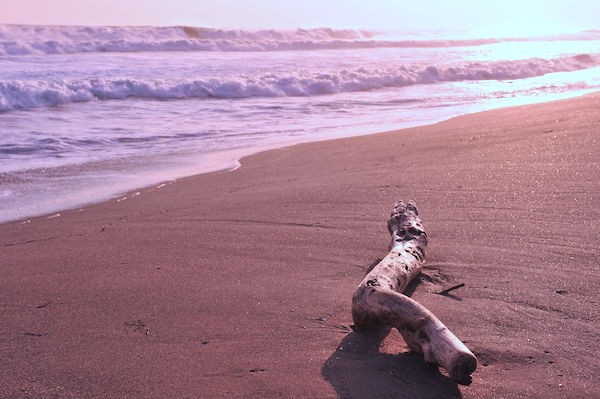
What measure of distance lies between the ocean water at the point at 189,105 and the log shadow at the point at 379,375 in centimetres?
347

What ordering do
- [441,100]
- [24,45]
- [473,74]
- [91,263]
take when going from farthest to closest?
[24,45] → [473,74] → [441,100] → [91,263]

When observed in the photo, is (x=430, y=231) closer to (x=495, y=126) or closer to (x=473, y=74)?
(x=495, y=126)

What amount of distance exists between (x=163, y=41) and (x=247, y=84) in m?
13.7

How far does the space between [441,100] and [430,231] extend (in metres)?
9.52

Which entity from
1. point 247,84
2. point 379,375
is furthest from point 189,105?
point 379,375

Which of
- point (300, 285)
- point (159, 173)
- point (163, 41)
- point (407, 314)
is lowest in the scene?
point (159, 173)

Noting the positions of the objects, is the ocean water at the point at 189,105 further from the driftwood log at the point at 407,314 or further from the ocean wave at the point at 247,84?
the driftwood log at the point at 407,314

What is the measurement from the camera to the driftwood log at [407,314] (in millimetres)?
2240

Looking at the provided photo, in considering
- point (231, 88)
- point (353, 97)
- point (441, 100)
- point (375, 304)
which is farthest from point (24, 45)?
point (375, 304)

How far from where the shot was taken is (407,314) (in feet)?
8.13

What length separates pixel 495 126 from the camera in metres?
7.80

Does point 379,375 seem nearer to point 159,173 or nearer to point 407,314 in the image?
point 407,314

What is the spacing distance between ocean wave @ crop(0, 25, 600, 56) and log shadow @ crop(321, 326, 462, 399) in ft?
71.2

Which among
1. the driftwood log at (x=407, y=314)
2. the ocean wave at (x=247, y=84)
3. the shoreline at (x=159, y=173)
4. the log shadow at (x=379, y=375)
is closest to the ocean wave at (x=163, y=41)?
the ocean wave at (x=247, y=84)
